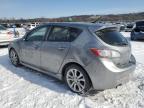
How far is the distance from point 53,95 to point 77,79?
0.64m

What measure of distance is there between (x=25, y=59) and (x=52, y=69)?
4.74ft

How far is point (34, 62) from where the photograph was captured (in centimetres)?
558

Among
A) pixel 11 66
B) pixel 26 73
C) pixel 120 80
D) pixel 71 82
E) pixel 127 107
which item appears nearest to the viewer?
pixel 127 107

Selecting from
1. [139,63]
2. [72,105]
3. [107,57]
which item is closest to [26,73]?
[72,105]

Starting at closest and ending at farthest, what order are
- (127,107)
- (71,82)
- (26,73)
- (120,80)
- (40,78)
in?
(127,107)
(120,80)
(71,82)
(40,78)
(26,73)

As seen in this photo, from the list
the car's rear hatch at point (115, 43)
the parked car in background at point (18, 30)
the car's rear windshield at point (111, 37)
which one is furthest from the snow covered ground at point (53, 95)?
the parked car in background at point (18, 30)

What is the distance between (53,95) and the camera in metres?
4.39

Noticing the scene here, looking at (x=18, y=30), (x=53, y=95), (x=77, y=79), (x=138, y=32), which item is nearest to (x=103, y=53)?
(x=77, y=79)

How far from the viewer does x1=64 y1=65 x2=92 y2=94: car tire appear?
13.7 feet

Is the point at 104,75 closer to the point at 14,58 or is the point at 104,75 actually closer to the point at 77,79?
the point at 77,79

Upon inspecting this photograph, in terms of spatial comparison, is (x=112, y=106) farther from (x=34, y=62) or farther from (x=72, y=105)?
(x=34, y=62)

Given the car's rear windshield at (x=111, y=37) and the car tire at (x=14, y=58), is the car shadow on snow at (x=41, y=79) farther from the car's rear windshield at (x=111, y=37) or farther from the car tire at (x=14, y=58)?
the car's rear windshield at (x=111, y=37)

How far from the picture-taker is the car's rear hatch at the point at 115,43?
4070 mm

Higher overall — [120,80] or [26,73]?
[120,80]
